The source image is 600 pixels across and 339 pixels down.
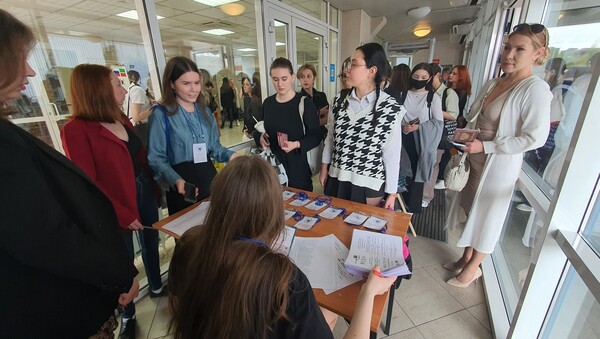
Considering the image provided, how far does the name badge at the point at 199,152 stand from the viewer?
60.4 inches

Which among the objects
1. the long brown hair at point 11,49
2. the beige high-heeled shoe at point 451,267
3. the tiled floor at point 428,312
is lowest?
the tiled floor at point 428,312

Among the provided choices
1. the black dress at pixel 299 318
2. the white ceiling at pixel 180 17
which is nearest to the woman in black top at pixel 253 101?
the white ceiling at pixel 180 17

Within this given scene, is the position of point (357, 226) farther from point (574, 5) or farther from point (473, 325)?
point (574, 5)

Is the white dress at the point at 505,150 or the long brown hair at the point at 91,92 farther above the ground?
the long brown hair at the point at 91,92

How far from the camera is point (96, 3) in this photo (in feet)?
11.1

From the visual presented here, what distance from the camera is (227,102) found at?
15.6 feet

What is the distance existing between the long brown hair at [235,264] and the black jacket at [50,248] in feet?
0.76

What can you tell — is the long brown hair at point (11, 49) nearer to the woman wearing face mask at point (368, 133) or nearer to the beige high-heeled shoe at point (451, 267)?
the woman wearing face mask at point (368, 133)

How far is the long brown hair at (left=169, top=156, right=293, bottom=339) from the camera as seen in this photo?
0.54 meters

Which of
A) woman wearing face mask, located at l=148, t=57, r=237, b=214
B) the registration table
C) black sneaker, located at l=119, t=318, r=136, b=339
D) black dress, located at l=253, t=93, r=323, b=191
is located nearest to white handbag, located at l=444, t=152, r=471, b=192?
the registration table

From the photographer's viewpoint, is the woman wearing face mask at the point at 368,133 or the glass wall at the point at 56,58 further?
the glass wall at the point at 56,58

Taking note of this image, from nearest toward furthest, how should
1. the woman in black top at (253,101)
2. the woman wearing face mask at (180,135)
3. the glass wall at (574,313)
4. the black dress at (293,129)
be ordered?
the glass wall at (574,313), the woman wearing face mask at (180,135), the black dress at (293,129), the woman in black top at (253,101)

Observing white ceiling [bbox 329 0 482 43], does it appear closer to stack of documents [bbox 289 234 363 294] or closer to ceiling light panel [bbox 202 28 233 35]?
ceiling light panel [bbox 202 28 233 35]

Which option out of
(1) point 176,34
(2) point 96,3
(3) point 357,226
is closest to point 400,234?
(3) point 357,226
